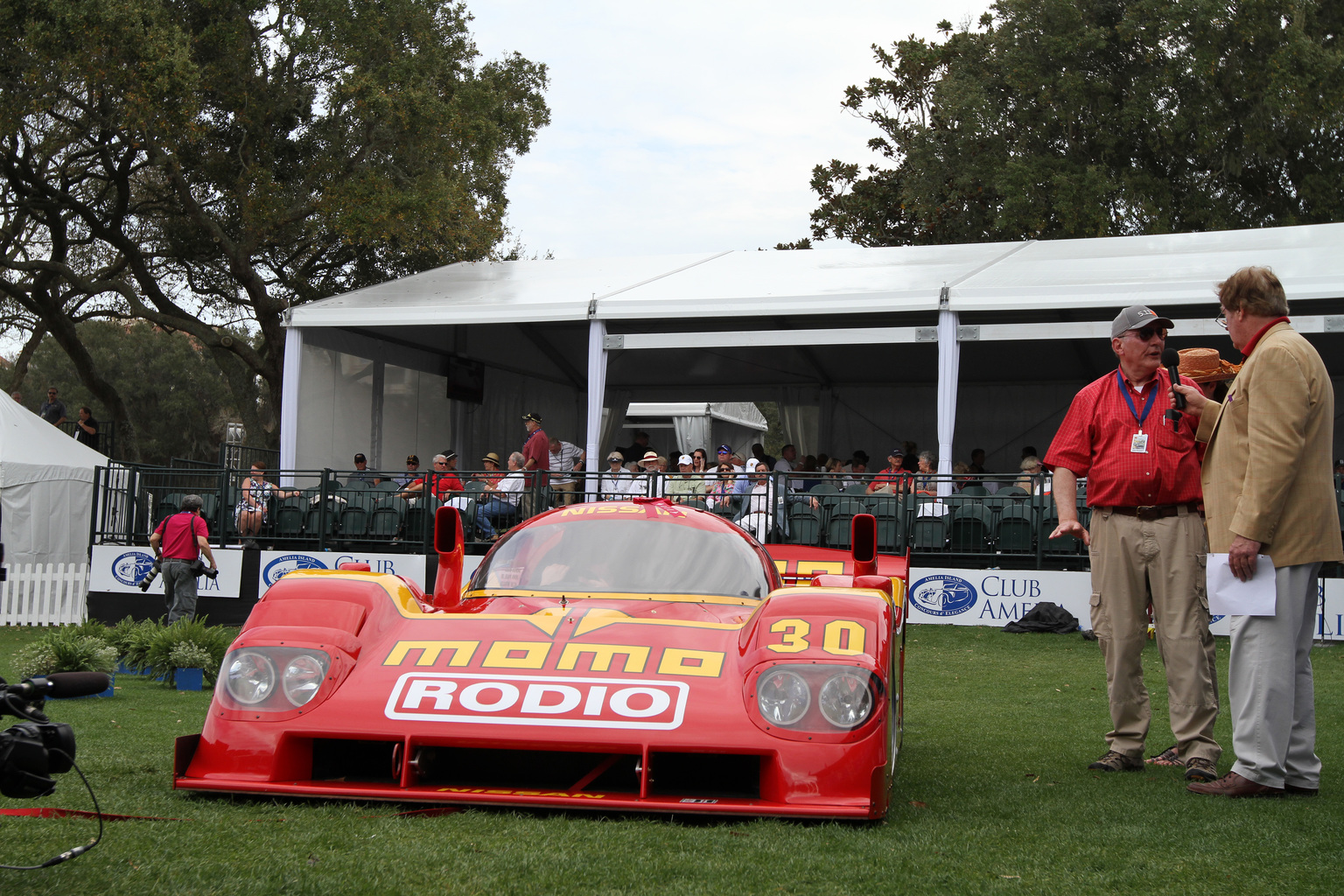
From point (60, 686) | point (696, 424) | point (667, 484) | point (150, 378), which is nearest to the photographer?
point (60, 686)

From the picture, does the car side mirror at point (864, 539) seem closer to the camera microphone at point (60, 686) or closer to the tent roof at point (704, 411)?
the camera microphone at point (60, 686)

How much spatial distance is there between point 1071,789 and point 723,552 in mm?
1675

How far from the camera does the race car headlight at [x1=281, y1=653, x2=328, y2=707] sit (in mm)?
3938

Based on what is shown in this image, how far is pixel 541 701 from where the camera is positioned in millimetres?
3789

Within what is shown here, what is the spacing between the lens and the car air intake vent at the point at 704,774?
3881 millimetres

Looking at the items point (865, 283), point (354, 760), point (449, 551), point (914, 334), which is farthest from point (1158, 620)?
point (865, 283)

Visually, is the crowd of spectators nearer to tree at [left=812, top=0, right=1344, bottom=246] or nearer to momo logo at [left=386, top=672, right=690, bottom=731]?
momo logo at [left=386, top=672, right=690, bottom=731]

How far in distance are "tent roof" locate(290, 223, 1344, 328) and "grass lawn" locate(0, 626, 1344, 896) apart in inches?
420

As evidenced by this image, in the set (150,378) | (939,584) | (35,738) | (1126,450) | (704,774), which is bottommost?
→ (704,774)

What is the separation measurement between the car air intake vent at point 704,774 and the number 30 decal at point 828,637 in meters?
0.39

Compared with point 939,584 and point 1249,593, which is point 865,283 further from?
point 1249,593

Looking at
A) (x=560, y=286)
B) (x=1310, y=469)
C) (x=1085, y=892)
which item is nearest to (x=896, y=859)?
(x=1085, y=892)

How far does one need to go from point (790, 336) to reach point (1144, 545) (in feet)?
36.8

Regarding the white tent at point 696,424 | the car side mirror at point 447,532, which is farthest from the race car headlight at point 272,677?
the white tent at point 696,424
